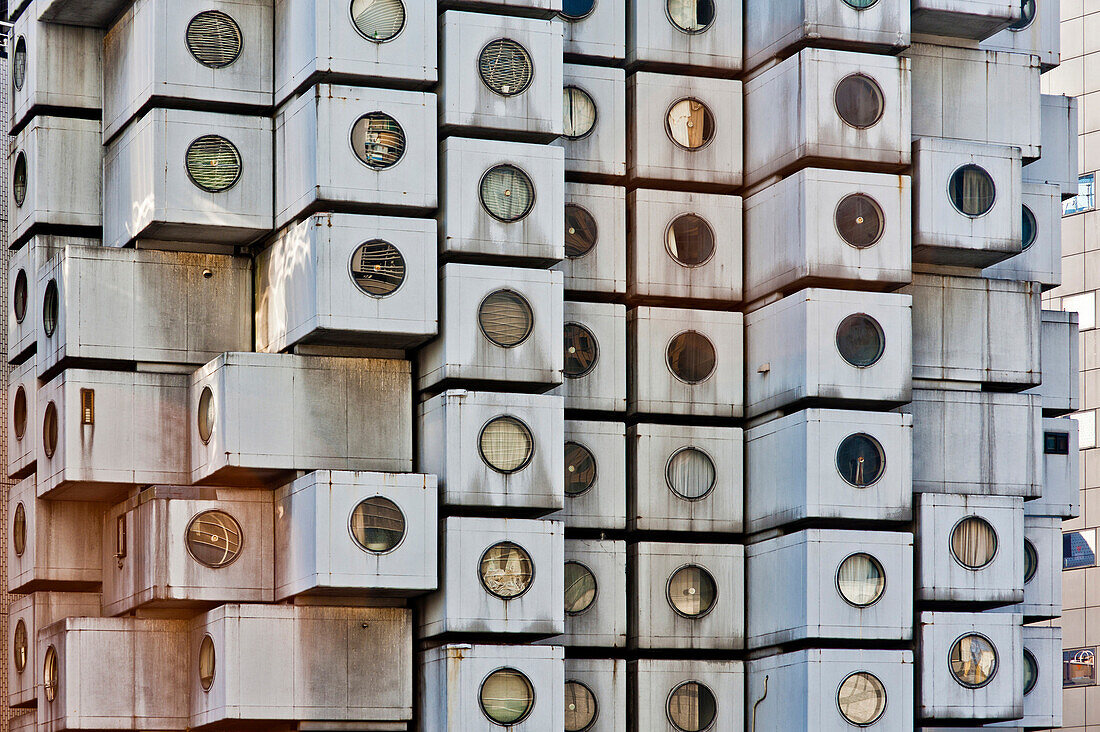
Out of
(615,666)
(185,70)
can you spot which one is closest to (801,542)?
(615,666)

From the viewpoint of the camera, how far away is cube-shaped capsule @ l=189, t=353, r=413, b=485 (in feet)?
131

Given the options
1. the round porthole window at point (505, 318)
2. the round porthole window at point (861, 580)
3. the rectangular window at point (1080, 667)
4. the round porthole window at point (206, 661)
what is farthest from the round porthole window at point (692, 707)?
the rectangular window at point (1080, 667)

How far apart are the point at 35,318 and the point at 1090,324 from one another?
46404 millimetres

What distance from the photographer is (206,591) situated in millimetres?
40219

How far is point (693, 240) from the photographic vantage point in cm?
4441

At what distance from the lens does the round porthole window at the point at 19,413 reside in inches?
1773

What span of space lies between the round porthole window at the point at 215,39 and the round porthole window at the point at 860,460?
46.6 ft

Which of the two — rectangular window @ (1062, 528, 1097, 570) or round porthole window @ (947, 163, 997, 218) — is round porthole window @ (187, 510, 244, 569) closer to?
round porthole window @ (947, 163, 997, 218)

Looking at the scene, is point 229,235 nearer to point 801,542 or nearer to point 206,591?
point 206,591

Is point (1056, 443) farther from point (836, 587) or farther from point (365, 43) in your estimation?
point (365, 43)

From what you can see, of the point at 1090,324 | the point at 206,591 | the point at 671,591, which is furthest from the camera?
the point at 1090,324

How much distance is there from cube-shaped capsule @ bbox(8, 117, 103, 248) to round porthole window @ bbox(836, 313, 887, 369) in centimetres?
1549

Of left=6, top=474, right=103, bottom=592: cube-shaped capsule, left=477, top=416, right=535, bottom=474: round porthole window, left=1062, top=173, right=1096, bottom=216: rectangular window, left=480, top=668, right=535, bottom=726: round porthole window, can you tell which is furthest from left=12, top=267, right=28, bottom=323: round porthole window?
left=1062, top=173, right=1096, bottom=216: rectangular window

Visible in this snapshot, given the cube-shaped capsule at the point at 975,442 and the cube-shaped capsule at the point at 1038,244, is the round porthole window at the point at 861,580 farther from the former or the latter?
the cube-shaped capsule at the point at 1038,244
